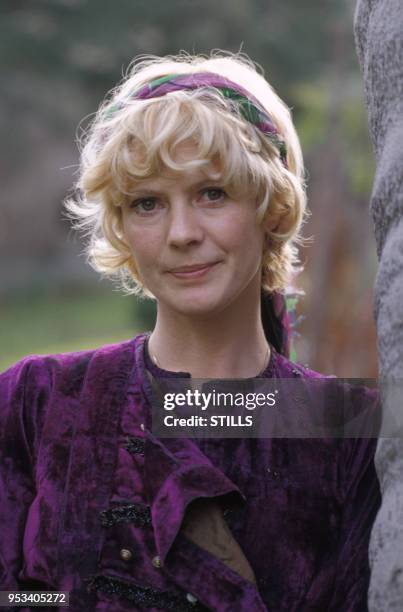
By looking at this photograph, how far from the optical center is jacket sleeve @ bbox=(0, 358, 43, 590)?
89.3 inches

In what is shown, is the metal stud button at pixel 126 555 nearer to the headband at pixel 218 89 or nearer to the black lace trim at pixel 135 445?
the black lace trim at pixel 135 445

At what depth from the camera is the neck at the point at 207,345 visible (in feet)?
7.91

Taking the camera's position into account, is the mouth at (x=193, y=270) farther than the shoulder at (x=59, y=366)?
No

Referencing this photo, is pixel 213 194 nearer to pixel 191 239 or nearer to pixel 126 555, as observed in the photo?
pixel 191 239

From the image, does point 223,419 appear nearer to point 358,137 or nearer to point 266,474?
point 266,474

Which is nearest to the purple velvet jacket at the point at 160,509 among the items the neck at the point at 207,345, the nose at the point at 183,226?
the neck at the point at 207,345

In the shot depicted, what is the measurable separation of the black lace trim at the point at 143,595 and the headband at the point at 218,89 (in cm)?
100

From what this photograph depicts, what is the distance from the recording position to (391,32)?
188 cm

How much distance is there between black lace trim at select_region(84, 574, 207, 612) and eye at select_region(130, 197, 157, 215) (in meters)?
0.75

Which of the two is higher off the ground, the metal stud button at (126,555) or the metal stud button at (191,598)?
the metal stud button at (126,555)

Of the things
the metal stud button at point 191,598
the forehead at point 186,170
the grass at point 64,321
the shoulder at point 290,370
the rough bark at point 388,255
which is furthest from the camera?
the grass at point 64,321

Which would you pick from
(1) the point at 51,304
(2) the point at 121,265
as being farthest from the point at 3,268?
(2) the point at 121,265

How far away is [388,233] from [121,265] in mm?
889

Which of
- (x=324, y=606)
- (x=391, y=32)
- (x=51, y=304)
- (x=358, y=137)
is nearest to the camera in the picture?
(x=391, y=32)
